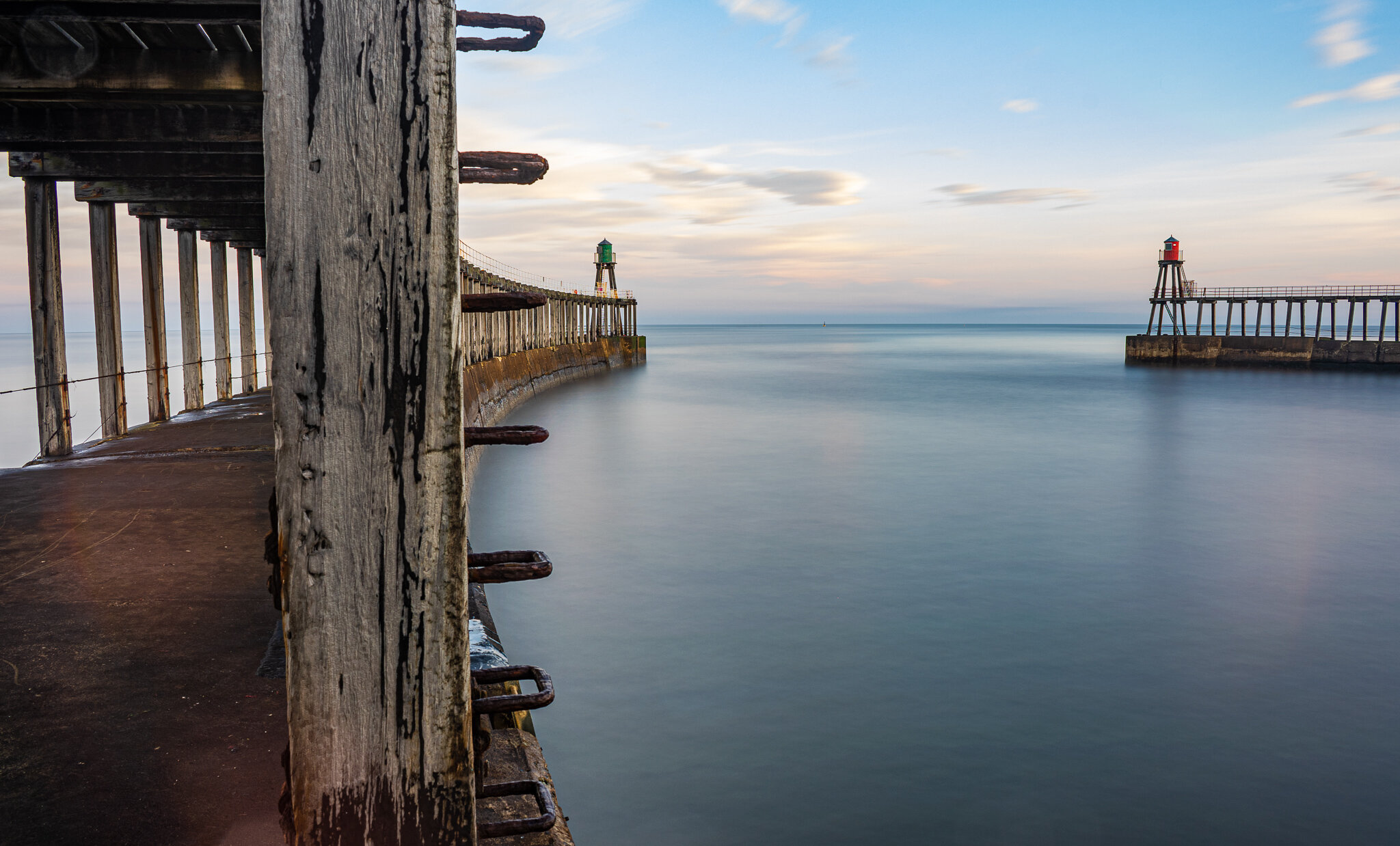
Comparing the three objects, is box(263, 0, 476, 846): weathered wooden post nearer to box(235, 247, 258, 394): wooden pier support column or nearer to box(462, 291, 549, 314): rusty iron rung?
box(462, 291, 549, 314): rusty iron rung

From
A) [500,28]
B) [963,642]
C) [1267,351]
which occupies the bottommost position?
[963,642]

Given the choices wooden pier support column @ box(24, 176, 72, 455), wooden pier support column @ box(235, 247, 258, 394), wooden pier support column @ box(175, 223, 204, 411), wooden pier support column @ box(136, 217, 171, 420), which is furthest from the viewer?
wooden pier support column @ box(235, 247, 258, 394)

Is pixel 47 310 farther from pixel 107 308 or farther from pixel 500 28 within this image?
pixel 500 28

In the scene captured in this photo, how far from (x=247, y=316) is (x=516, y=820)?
19.1 m

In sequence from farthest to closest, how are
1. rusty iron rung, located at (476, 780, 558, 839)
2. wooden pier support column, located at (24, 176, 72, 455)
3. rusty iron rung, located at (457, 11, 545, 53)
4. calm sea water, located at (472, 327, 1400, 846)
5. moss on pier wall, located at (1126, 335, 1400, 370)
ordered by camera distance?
moss on pier wall, located at (1126, 335, 1400, 370)
wooden pier support column, located at (24, 176, 72, 455)
calm sea water, located at (472, 327, 1400, 846)
rusty iron rung, located at (476, 780, 558, 839)
rusty iron rung, located at (457, 11, 545, 53)

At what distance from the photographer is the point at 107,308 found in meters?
10.2

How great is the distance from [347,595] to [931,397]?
34.4 metres

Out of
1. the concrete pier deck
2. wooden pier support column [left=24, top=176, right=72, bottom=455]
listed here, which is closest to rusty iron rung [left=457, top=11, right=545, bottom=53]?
the concrete pier deck

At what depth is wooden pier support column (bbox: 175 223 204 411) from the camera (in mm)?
13391

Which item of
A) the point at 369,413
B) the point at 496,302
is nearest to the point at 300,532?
the point at 369,413

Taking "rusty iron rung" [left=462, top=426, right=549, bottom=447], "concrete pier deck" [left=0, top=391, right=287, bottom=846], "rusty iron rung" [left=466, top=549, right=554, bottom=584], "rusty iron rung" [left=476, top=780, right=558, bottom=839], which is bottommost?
"concrete pier deck" [left=0, top=391, right=287, bottom=846]

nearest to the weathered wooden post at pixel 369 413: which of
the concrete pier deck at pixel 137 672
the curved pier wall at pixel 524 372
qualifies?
the concrete pier deck at pixel 137 672

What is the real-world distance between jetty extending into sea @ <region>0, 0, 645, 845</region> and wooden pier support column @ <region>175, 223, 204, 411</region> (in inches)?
251

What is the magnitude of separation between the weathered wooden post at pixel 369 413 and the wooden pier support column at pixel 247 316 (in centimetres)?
1893
